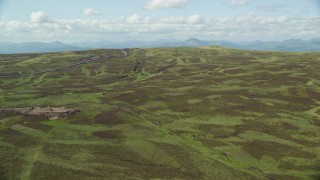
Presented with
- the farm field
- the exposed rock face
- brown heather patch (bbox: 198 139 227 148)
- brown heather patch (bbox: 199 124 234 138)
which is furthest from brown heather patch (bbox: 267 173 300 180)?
the exposed rock face

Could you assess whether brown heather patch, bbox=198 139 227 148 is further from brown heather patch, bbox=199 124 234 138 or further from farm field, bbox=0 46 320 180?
brown heather patch, bbox=199 124 234 138

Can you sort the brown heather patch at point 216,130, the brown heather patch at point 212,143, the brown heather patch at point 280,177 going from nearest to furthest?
the brown heather patch at point 280,177
the brown heather patch at point 212,143
the brown heather patch at point 216,130

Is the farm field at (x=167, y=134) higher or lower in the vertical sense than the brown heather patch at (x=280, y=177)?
higher

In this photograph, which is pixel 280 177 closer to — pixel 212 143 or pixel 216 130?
pixel 212 143

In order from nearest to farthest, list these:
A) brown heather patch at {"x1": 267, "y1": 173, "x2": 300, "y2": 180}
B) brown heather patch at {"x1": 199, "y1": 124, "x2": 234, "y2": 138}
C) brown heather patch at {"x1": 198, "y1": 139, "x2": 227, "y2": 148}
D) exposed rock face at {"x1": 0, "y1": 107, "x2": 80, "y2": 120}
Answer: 1. brown heather patch at {"x1": 267, "y1": 173, "x2": 300, "y2": 180}
2. brown heather patch at {"x1": 198, "y1": 139, "x2": 227, "y2": 148}
3. brown heather patch at {"x1": 199, "y1": 124, "x2": 234, "y2": 138}
4. exposed rock face at {"x1": 0, "y1": 107, "x2": 80, "y2": 120}

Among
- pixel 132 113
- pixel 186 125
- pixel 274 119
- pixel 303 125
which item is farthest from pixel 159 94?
pixel 303 125

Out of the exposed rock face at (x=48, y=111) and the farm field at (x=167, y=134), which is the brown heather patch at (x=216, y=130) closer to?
the farm field at (x=167, y=134)

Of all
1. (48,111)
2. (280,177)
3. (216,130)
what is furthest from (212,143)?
(48,111)

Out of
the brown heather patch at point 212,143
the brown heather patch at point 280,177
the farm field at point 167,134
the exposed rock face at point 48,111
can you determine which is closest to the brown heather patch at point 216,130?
the farm field at point 167,134

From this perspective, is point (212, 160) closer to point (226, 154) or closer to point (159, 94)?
point (226, 154)
